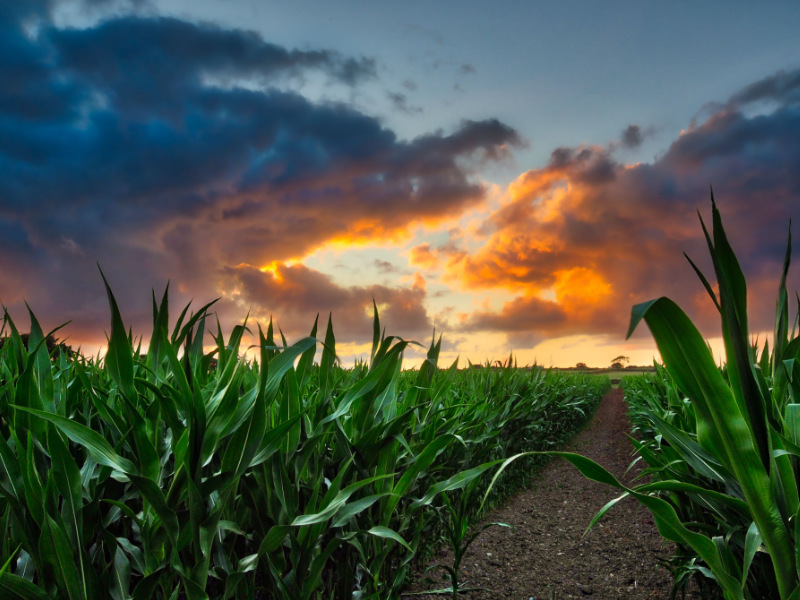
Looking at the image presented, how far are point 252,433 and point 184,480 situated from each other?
202 mm

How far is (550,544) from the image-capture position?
431 cm

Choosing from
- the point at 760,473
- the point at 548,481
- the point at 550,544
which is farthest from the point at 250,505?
the point at 548,481

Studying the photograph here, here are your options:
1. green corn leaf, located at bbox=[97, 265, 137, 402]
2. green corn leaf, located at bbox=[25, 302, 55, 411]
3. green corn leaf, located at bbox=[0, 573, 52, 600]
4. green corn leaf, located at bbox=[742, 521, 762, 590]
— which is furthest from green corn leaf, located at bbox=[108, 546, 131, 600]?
green corn leaf, located at bbox=[742, 521, 762, 590]

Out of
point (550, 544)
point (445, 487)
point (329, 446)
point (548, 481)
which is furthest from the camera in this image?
point (548, 481)

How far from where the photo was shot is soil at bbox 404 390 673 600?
3.33 meters

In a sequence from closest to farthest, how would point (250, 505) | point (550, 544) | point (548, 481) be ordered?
point (250, 505)
point (550, 544)
point (548, 481)

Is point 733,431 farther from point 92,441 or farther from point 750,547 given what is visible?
point 92,441

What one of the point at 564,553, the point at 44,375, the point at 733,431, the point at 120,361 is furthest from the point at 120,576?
the point at 564,553

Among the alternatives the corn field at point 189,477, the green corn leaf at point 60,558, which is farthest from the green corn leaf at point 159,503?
the green corn leaf at point 60,558

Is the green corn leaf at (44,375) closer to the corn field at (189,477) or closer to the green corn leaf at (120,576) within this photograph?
the corn field at (189,477)

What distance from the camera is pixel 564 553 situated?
162 inches

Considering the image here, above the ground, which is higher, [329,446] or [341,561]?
[329,446]

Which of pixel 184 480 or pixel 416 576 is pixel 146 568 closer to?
pixel 184 480

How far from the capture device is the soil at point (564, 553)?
333 centimetres
